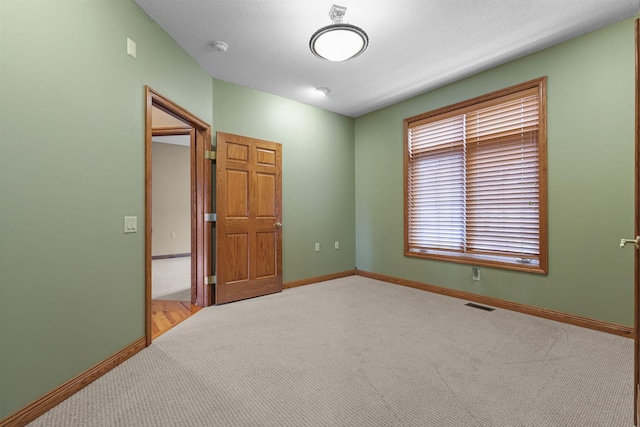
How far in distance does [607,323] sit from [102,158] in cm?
418

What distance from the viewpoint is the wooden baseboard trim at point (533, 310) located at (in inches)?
97.4

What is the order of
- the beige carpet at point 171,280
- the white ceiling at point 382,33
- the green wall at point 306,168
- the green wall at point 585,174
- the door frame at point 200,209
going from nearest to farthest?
the white ceiling at point 382,33 → the green wall at point 585,174 → the door frame at point 200,209 → the green wall at point 306,168 → the beige carpet at point 171,280

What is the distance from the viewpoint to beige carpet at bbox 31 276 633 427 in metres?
1.52

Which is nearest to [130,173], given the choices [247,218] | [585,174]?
[247,218]

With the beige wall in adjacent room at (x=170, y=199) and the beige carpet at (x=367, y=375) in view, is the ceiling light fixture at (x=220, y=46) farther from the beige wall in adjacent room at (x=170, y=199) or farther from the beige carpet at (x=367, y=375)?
the beige wall in adjacent room at (x=170, y=199)

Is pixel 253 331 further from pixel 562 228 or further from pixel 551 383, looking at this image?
pixel 562 228

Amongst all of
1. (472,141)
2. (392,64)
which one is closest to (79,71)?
(392,64)

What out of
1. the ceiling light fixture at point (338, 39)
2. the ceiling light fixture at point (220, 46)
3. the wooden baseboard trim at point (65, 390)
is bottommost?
the wooden baseboard trim at point (65, 390)

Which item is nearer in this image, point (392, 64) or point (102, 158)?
point (102, 158)

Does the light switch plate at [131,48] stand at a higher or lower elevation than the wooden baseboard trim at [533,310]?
higher

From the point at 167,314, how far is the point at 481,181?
3.83 metres

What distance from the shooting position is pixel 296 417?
1.51 m

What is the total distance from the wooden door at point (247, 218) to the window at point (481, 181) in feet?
6.14

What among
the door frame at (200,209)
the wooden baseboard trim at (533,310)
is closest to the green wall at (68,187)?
the door frame at (200,209)
